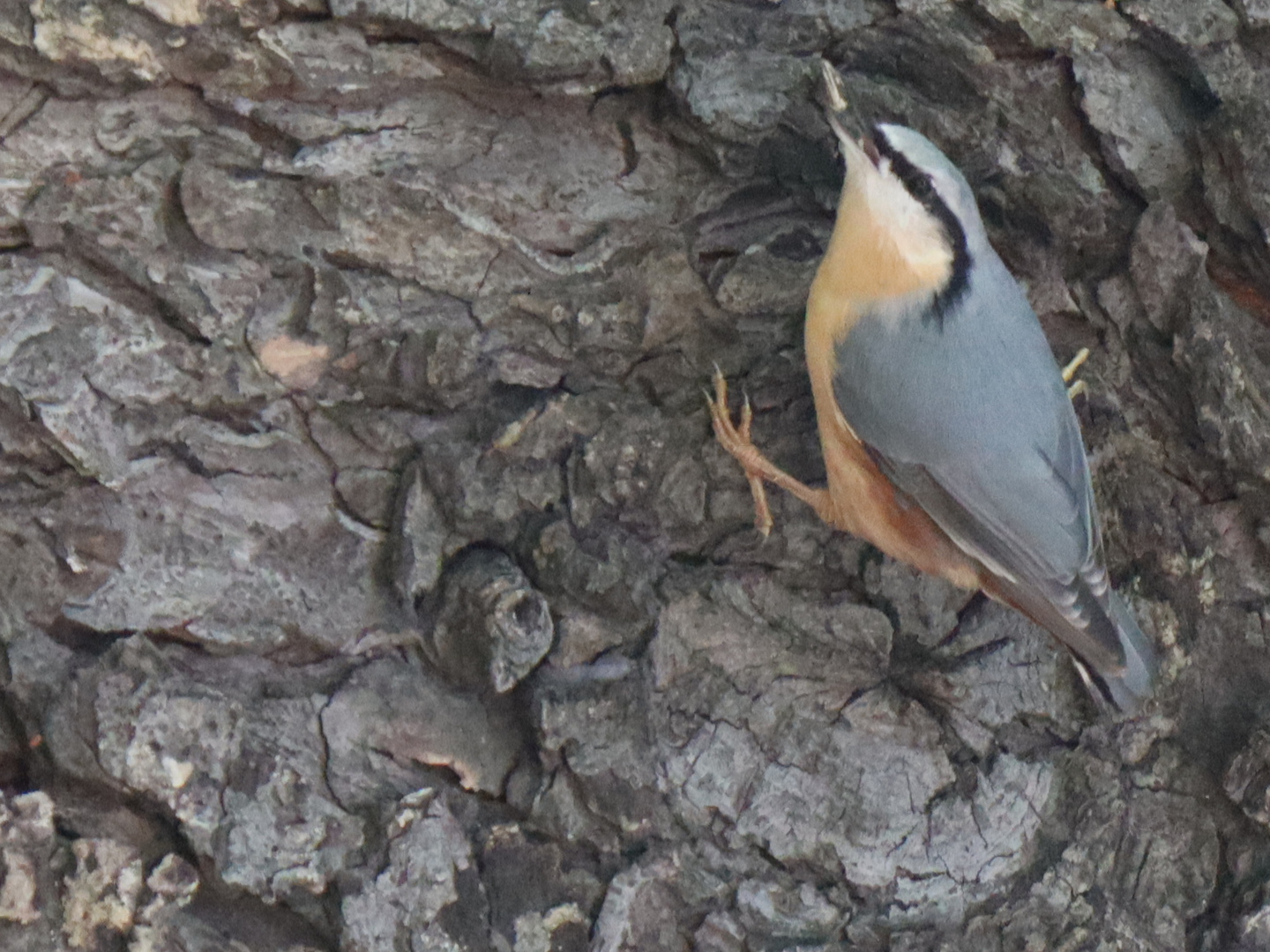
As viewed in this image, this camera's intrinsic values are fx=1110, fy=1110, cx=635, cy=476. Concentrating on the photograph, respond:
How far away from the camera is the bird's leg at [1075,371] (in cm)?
165

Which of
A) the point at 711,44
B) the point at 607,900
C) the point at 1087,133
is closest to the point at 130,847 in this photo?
the point at 607,900

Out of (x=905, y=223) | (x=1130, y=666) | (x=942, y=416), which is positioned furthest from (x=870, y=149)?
(x=1130, y=666)

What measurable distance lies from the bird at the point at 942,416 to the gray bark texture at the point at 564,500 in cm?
6

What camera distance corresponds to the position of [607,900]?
1438mm

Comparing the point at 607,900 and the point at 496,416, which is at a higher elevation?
the point at 496,416

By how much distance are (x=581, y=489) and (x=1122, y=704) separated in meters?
0.79

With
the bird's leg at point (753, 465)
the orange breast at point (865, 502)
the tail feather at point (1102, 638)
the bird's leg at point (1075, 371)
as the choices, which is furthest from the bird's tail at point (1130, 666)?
the bird's leg at point (753, 465)

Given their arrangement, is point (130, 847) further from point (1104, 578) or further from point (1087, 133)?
point (1087, 133)

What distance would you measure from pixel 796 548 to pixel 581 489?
0.32 meters

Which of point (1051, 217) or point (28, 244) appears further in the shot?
point (1051, 217)

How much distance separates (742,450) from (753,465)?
0.11 feet

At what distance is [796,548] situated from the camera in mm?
1583

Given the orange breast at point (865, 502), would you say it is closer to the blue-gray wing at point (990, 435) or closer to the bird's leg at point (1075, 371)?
the blue-gray wing at point (990, 435)

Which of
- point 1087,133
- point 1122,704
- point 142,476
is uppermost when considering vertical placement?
point 1087,133
